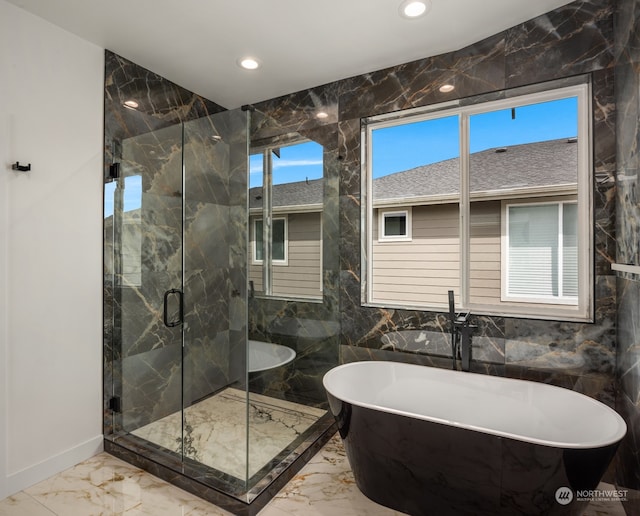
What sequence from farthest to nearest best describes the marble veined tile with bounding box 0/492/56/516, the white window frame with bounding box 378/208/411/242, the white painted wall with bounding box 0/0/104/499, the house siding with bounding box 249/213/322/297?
the white window frame with bounding box 378/208/411/242 → the house siding with bounding box 249/213/322/297 → the white painted wall with bounding box 0/0/104/499 → the marble veined tile with bounding box 0/492/56/516

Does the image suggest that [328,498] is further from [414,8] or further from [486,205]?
[414,8]

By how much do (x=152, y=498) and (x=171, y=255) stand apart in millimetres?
→ 1417

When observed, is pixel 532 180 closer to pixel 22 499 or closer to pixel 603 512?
pixel 603 512

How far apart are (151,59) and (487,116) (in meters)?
2.49

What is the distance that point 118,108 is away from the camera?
2539 mm

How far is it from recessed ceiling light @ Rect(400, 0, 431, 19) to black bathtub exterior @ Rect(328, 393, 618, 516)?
7.37 ft

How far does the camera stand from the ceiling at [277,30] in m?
2.05

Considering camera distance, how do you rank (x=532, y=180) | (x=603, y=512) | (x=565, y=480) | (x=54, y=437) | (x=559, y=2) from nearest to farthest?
(x=565, y=480) → (x=603, y=512) → (x=559, y=2) → (x=54, y=437) → (x=532, y=180)

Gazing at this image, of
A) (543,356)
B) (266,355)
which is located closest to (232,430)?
(266,355)

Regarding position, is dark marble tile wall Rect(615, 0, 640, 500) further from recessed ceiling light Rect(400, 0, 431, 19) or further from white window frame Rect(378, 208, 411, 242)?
white window frame Rect(378, 208, 411, 242)

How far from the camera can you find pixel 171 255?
Answer: 2.37 meters

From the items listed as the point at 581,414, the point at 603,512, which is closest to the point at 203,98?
the point at 581,414

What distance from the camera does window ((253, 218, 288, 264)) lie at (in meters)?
2.07

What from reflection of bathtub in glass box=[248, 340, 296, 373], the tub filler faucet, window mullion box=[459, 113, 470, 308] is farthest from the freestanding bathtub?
window mullion box=[459, 113, 470, 308]
